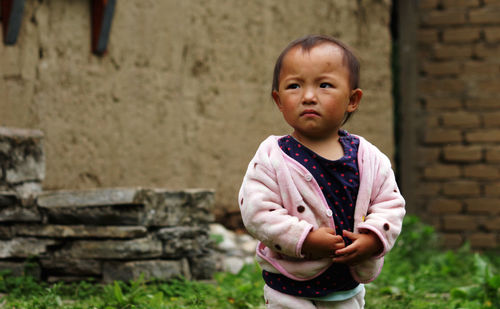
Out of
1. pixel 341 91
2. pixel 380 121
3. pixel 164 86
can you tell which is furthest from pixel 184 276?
pixel 380 121

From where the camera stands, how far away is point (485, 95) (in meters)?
6.04

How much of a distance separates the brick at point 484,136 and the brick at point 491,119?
0.06 metres

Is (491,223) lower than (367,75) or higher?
lower

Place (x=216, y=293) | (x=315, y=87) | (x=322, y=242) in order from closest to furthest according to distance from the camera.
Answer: (x=322, y=242) < (x=315, y=87) < (x=216, y=293)

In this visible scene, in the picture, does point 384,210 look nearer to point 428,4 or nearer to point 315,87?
point 315,87

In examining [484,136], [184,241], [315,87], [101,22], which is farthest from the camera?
[484,136]

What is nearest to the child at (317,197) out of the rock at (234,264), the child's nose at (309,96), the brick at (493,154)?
the child's nose at (309,96)

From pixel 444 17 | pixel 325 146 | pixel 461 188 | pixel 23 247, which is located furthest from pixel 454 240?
pixel 325 146

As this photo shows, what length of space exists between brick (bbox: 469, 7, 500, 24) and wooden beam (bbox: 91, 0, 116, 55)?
359 cm

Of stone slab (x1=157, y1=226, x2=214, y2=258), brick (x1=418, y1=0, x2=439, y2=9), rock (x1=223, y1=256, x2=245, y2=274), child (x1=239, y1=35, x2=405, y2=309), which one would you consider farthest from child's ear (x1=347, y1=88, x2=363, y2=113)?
brick (x1=418, y1=0, x2=439, y2=9)

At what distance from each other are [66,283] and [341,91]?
207 centimetres

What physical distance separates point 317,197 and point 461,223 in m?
4.58

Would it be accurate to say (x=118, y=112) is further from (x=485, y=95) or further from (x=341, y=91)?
(x=485, y=95)

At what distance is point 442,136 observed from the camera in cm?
608
